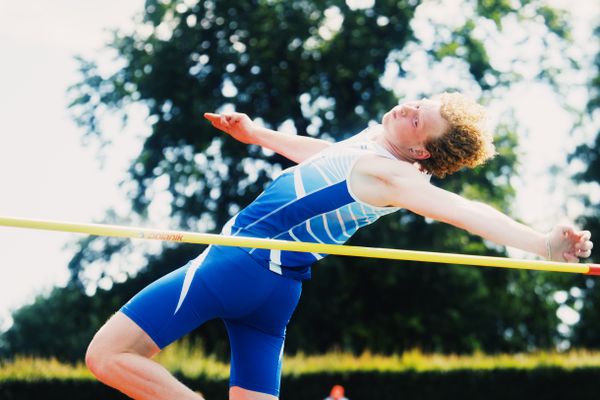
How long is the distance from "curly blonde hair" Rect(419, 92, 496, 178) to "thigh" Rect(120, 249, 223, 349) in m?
1.03

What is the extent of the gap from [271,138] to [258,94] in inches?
560

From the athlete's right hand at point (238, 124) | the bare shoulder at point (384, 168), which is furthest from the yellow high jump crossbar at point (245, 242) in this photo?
the athlete's right hand at point (238, 124)

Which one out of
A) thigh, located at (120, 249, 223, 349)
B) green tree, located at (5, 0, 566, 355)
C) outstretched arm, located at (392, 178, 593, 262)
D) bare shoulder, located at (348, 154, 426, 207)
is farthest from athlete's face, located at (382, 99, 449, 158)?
green tree, located at (5, 0, 566, 355)

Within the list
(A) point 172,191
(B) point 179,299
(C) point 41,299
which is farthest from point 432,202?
(C) point 41,299

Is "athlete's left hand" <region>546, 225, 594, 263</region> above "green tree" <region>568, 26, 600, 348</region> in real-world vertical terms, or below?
above

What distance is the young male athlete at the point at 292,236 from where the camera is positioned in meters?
3.12

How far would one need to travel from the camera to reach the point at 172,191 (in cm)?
1817

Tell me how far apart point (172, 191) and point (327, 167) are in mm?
15036

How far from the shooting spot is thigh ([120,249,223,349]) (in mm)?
3252

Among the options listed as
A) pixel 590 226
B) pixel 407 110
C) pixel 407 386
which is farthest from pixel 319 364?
pixel 590 226

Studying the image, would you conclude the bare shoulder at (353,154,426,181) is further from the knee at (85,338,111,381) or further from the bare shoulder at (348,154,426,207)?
the knee at (85,338,111,381)

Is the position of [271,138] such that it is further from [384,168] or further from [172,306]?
[172,306]

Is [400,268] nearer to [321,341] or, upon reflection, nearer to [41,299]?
[321,341]

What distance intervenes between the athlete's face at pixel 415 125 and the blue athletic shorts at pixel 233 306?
709 mm
